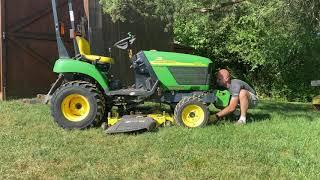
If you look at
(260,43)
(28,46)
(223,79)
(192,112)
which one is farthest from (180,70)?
(260,43)

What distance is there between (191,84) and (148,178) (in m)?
3.39

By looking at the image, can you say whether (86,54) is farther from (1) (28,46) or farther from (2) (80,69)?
(1) (28,46)

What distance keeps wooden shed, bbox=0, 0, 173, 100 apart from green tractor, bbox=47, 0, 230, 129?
301 centimetres

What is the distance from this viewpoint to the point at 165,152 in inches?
278

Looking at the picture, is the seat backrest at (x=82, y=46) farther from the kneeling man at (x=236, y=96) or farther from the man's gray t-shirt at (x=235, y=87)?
the man's gray t-shirt at (x=235, y=87)

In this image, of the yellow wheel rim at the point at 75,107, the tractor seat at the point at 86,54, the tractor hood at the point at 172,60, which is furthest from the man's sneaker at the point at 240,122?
the yellow wheel rim at the point at 75,107

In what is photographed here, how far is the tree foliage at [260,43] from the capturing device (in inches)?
458

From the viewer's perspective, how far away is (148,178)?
608 cm

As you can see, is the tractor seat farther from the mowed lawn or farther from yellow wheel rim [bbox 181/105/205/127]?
yellow wheel rim [bbox 181/105/205/127]

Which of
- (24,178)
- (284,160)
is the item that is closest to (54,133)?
(24,178)

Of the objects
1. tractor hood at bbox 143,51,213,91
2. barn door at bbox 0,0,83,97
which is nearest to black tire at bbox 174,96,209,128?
tractor hood at bbox 143,51,213,91

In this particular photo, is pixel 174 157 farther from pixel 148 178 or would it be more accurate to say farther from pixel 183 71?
pixel 183 71

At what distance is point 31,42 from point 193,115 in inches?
233

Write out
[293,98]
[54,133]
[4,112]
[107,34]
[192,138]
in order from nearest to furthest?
[192,138]
[54,133]
[4,112]
[107,34]
[293,98]
